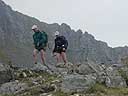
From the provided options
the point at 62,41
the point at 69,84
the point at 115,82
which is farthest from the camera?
the point at 62,41

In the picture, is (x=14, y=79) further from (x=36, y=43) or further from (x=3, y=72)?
(x=36, y=43)

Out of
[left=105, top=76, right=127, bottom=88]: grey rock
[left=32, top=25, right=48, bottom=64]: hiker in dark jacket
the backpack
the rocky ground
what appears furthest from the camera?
the backpack

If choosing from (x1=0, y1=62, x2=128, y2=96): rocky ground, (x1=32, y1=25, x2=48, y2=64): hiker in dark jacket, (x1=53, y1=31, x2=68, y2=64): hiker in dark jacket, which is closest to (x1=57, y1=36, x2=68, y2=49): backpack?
(x1=53, y1=31, x2=68, y2=64): hiker in dark jacket

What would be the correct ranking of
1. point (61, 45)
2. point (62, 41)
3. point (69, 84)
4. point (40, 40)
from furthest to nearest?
point (61, 45) < point (62, 41) < point (40, 40) < point (69, 84)

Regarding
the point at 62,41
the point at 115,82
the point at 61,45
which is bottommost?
the point at 115,82

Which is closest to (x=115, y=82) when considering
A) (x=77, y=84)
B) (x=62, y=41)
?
(x=77, y=84)

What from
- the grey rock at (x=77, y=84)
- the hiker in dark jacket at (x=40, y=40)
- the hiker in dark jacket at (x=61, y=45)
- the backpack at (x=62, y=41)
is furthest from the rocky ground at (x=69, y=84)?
the backpack at (x=62, y=41)

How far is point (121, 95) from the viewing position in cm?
1529

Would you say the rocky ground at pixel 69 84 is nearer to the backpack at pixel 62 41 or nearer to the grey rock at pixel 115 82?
the grey rock at pixel 115 82

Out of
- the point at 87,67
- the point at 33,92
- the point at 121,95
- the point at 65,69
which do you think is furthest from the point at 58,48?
the point at 121,95

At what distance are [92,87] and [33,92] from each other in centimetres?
243

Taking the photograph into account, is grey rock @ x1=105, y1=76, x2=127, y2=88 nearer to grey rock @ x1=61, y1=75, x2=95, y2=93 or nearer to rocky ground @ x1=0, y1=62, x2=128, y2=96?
rocky ground @ x1=0, y1=62, x2=128, y2=96

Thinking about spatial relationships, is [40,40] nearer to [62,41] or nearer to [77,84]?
[62,41]

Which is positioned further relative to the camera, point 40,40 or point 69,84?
point 40,40
